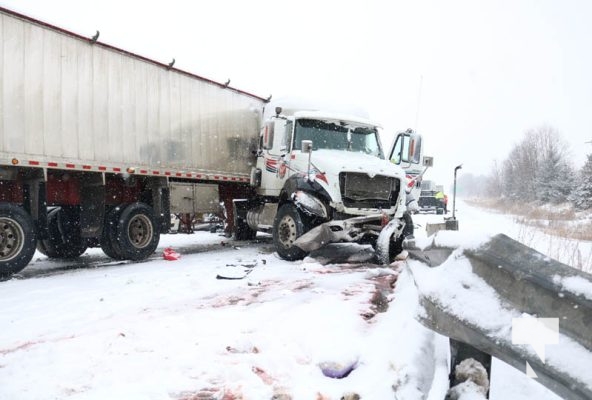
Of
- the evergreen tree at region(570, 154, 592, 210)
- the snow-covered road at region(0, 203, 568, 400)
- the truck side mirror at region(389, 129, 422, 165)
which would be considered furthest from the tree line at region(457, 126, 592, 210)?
the snow-covered road at region(0, 203, 568, 400)

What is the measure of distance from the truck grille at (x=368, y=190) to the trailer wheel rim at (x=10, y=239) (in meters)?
5.26

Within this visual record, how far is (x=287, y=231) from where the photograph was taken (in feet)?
27.7

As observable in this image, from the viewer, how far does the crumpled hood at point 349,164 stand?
8047mm

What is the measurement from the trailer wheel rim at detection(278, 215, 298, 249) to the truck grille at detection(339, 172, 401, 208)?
1.09 m

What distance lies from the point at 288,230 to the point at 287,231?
0.04 meters

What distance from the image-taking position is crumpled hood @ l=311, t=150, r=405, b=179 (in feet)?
26.4

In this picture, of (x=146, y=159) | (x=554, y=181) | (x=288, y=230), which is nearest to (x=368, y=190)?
(x=288, y=230)

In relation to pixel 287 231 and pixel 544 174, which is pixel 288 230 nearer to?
pixel 287 231

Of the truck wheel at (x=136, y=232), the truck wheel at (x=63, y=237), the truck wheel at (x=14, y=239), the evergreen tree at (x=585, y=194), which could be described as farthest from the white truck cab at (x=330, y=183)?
the evergreen tree at (x=585, y=194)

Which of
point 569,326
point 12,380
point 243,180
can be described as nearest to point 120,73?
point 243,180

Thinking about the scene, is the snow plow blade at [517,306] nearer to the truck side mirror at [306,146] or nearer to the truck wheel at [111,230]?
the truck side mirror at [306,146]

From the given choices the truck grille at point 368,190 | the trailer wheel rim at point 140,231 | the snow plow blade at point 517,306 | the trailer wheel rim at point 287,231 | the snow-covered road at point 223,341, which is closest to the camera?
the snow plow blade at point 517,306

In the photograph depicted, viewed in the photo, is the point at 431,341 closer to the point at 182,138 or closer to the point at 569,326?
the point at 569,326

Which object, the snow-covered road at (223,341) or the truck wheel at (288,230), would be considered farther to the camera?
the truck wheel at (288,230)
